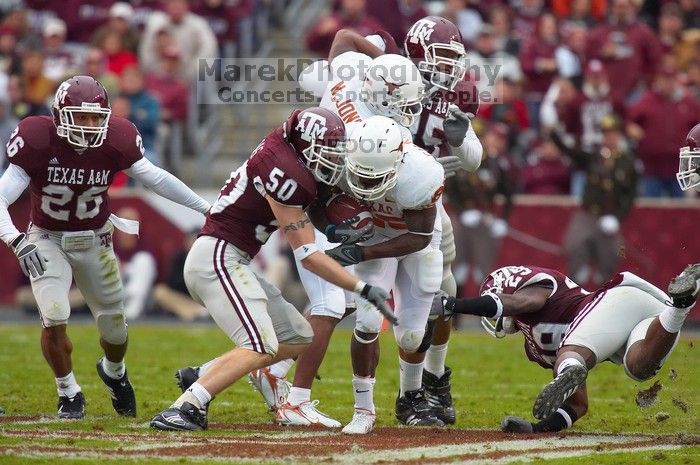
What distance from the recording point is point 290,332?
633 cm

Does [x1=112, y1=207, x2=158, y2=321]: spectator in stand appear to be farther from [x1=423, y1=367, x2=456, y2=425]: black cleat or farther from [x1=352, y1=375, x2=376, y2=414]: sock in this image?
[x1=352, y1=375, x2=376, y2=414]: sock

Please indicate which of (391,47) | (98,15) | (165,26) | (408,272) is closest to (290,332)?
(408,272)

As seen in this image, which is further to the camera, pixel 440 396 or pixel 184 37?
pixel 184 37

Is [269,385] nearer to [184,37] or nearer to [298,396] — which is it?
[298,396]

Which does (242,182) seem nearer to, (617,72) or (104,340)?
(104,340)

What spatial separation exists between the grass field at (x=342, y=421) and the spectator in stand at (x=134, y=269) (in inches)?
95.6

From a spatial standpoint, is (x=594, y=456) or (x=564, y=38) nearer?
(x=594, y=456)

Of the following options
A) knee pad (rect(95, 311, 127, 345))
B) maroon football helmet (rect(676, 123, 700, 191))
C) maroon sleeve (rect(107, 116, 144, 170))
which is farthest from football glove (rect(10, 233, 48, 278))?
maroon football helmet (rect(676, 123, 700, 191))

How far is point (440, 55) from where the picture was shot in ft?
22.9

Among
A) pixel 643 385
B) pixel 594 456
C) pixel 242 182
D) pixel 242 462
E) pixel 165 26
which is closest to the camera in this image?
pixel 242 462

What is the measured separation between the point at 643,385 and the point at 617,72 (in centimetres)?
571

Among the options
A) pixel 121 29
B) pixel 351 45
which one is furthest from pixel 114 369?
pixel 121 29

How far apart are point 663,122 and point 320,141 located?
294 inches

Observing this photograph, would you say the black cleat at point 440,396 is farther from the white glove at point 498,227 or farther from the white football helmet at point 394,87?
the white glove at point 498,227
